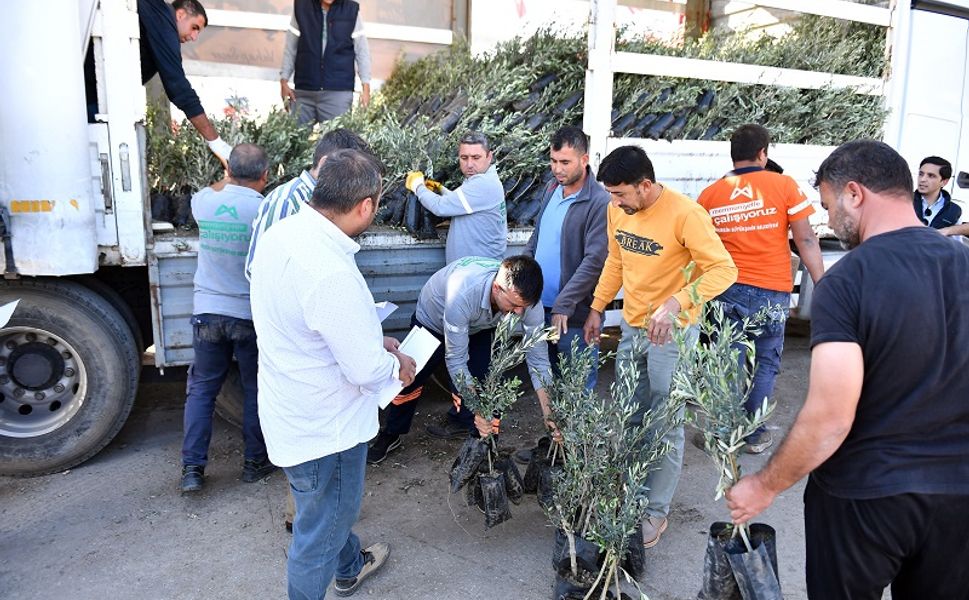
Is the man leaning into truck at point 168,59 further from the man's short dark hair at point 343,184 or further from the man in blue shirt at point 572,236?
the man's short dark hair at point 343,184

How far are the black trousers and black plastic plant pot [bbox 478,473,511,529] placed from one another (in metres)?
1.47

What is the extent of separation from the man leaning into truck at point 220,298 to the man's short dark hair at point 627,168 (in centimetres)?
171

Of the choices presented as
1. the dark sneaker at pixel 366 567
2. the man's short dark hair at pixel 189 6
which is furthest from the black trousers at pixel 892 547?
the man's short dark hair at pixel 189 6

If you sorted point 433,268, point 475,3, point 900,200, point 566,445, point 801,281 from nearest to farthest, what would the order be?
point 900,200 < point 566,445 < point 433,268 < point 801,281 < point 475,3

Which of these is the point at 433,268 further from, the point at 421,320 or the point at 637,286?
the point at 637,286

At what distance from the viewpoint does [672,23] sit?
8.99 m

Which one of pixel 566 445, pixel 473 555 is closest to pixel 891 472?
pixel 566 445

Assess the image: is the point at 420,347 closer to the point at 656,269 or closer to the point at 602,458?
the point at 602,458

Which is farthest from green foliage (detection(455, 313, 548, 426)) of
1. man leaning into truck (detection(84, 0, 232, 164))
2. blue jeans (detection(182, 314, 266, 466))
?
man leaning into truck (detection(84, 0, 232, 164))

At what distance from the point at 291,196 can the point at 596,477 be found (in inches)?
69.6

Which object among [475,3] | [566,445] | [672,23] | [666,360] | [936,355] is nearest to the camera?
[936,355]

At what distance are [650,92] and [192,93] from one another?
2.96m

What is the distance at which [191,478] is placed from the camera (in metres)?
3.62

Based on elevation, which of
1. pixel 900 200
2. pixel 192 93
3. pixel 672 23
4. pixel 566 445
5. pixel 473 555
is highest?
pixel 672 23
